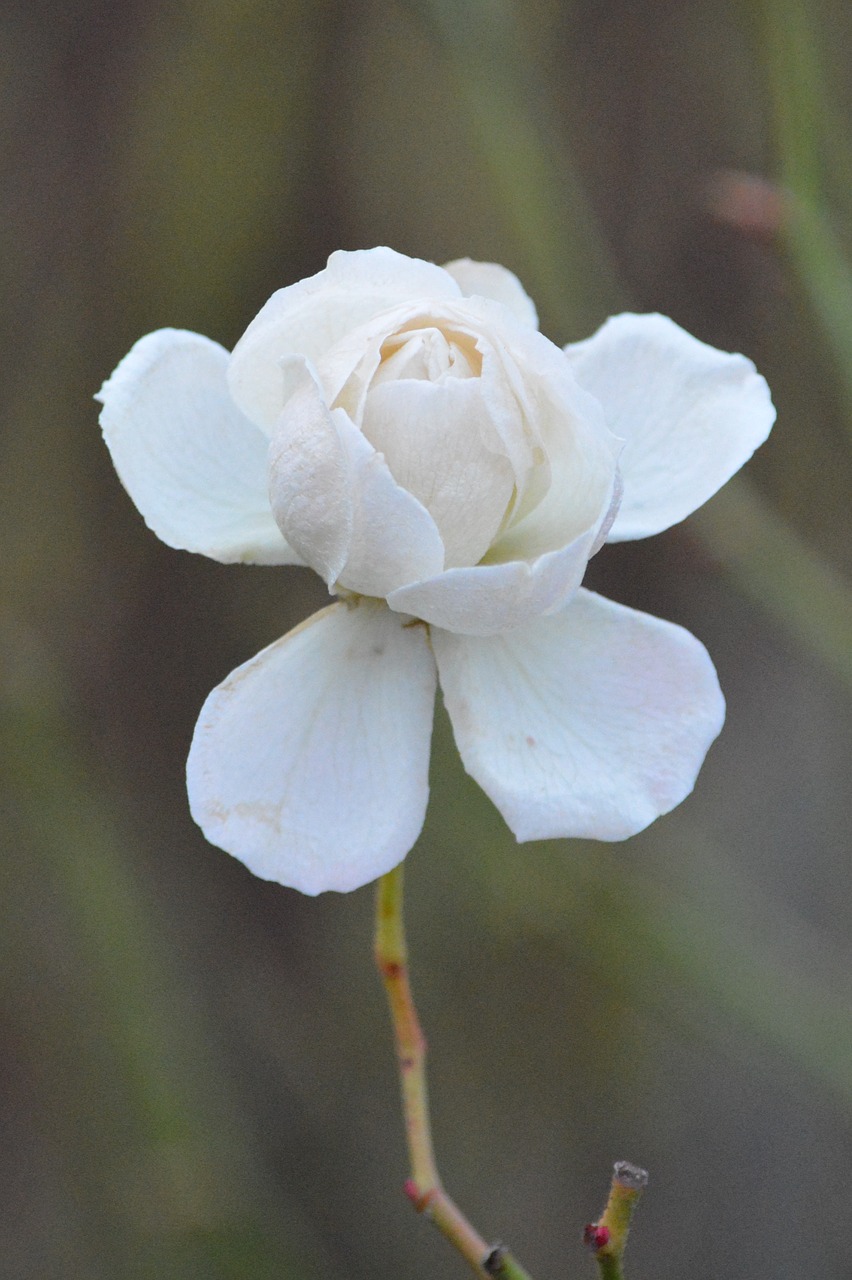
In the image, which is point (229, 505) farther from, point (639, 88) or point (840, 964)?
point (639, 88)

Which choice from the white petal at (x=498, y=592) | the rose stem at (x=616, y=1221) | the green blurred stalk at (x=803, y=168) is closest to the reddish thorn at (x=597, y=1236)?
the rose stem at (x=616, y=1221)

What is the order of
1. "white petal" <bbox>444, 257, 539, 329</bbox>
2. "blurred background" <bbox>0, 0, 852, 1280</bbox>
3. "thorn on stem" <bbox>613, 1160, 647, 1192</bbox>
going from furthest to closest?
"blurred background" <bbox>0, 0, 852, 1280</bbox>, "white petal" <bbox>444, 257, 539, 329</bbox>, "thorn on stem" <bbox>613, 1160, 647, 1192</bbox>

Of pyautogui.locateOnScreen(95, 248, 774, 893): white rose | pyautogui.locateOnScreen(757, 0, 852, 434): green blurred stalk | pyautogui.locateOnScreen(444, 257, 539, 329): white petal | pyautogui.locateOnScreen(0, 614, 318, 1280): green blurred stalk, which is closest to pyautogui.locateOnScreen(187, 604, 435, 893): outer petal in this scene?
pyautogui.locateOnScreen(95, 248, 774, 893): white rose

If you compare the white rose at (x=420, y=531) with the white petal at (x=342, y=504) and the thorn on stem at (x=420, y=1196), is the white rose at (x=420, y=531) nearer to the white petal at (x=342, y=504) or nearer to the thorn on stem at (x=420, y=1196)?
the white petal at (x=342, y=504)

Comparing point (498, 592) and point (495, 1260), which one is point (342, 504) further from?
point (495, 1260)

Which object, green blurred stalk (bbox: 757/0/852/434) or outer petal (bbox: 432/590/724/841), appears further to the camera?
green blurred stalk (bbox: 757/0/852/434)

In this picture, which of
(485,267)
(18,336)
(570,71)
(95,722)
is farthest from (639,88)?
(485,267)

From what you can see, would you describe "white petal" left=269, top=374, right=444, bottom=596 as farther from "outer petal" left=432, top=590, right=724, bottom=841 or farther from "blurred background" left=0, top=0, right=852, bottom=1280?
"blurred background" left=0, top=0, right=852, bottom=1280

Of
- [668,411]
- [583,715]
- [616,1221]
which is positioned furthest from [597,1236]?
[668,411]
